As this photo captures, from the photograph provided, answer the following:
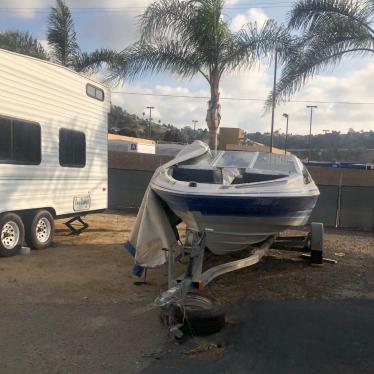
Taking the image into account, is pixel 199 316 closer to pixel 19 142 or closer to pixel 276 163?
pixel 276 163

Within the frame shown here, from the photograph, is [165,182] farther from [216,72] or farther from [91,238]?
[216,72]

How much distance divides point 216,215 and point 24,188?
4189 millimetres

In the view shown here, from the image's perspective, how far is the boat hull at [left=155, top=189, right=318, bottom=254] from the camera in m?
6.18

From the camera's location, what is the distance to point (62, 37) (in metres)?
17.3

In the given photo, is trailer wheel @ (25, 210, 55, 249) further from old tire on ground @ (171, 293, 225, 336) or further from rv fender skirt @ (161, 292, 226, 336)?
old tire on ground @ (171, 293, 225, 336)

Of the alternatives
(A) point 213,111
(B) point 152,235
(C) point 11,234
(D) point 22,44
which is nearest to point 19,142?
(C) point 11,234

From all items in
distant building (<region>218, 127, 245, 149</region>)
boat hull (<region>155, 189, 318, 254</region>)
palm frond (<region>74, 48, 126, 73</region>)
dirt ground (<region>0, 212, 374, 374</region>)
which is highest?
palm frond (<region>74, 48, 126, 73</region>)

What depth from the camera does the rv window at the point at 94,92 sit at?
1094 centimetres

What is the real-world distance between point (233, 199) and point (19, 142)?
444cm

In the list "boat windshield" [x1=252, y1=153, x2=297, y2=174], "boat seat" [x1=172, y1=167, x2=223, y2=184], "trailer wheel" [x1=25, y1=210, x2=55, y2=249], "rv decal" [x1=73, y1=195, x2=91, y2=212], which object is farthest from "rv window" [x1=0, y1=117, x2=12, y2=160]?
"boat windshield" [x1=252, y1=153, x2=297, y2=174]

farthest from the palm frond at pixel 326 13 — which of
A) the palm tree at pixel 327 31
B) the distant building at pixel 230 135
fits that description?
the distant building at pixel 230 135

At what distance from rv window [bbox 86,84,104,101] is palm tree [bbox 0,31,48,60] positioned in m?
6.53

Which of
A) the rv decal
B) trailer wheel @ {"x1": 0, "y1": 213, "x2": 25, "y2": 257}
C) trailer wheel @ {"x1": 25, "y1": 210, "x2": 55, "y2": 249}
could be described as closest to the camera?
trailer wheel @ {"x1": 0, "y1": 213, "x2": 25, "y2": 257}

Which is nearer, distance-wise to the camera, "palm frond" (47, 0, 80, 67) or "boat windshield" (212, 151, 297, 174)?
"boat windshield" (212, 151, 297, 174)
